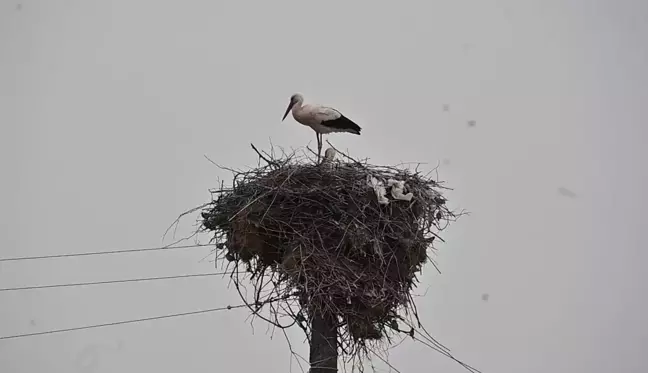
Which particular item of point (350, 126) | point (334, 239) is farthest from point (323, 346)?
point (350, 126)

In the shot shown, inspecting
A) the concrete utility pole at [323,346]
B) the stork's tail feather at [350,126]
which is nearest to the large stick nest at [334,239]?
the concrete utility pole at [323,346]

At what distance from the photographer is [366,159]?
2.50m

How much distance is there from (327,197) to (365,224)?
150 millimetres

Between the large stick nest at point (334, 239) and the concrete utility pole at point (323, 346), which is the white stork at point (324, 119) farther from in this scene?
the concrete utility pole at point (323, 346)

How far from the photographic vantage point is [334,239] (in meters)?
2.30

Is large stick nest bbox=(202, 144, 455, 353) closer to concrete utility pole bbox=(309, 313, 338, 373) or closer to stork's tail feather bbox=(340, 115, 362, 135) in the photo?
concrete utility pole bbox=(309, 313, 338, 373)

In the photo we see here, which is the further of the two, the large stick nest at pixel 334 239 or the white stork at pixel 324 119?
the white stork at pixel 324 119

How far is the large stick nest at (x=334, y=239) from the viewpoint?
88.2 inches

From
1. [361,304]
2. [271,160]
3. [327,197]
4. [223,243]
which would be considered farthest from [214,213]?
[361,304]

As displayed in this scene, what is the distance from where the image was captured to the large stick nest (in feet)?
7.35

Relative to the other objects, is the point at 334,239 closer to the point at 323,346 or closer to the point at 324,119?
the point at 323,346

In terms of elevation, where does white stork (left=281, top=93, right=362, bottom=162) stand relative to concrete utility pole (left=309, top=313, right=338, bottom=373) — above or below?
above

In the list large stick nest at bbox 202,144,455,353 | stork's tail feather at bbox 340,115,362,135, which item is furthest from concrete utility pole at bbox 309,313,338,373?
stork's tail feather at bbox 340,115,362,135

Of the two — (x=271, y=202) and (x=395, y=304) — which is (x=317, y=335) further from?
(x=271, y=202)
